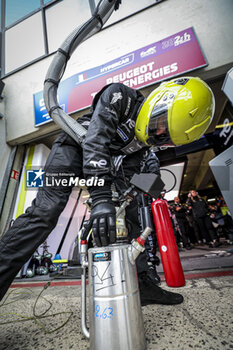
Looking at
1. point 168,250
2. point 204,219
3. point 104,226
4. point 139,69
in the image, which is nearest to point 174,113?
point 104,226

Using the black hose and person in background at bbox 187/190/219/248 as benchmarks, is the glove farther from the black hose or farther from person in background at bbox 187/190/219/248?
person in background at bbox 187/190/219/248

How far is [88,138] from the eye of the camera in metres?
0.81

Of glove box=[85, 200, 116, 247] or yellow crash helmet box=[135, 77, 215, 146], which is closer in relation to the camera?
glove box=[85, 200, 116, 247]

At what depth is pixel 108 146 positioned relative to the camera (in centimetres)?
84

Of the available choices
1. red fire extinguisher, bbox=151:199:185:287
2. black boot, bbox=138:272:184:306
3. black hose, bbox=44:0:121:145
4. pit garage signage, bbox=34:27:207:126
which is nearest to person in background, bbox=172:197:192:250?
pit garage signage, bbox=34:27:207:126

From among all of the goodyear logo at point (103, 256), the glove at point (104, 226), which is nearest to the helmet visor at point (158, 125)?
the glove at point (104, 226)

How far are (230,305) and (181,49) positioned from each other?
2948mm

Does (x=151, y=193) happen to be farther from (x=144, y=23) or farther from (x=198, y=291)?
(x=144, y=23)

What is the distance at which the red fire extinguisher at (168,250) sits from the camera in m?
1.26

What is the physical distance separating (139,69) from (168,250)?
2.56m

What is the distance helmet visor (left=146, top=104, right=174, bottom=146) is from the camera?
3.21 ft

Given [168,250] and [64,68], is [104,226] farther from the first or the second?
[64,68]

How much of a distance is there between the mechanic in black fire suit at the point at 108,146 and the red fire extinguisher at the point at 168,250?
30 centimetres

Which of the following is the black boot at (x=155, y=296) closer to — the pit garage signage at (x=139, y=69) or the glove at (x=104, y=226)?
the glove at (x=104, y=226)
